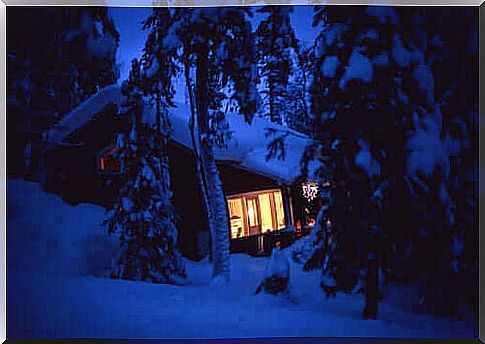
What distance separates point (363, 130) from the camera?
5.20 meters

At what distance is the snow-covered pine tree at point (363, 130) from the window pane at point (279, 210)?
0.31 meters

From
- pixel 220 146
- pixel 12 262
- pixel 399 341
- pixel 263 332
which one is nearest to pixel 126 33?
pixel 220 146

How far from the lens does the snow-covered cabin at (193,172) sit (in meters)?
5.19

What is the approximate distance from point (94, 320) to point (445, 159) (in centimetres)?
275

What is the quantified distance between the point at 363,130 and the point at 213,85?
3.65ft

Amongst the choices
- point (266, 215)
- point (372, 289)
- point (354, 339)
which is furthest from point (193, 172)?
point (354, 339)

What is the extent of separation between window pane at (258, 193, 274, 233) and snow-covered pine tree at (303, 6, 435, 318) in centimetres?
38

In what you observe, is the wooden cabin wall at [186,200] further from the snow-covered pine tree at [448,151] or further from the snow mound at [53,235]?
the snow-covered pine tree at [448,151]

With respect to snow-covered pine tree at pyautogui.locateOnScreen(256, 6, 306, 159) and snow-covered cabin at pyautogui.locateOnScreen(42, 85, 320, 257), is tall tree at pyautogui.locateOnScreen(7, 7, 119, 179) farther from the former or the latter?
snow-covered pine tree at pyautogui.locateOnScreen(256, 6, 306, 159)

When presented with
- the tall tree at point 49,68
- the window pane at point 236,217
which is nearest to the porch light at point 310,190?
the window pane at point 236,217

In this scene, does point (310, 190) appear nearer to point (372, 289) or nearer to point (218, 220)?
point (218, 220)

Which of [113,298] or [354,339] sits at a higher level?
[113,298]

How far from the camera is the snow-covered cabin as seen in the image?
519cm

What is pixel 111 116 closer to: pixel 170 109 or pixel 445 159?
pixel 170 109
